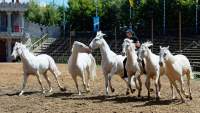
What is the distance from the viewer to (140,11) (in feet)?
235

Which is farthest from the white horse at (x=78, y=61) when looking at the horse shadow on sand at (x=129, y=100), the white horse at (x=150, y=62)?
the white horse at (x=150, y=62)

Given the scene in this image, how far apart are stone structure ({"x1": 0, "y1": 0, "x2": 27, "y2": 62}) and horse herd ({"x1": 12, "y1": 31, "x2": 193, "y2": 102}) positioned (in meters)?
50.9

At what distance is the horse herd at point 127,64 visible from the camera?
54.0 ft

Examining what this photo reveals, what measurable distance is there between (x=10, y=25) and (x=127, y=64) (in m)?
57.7

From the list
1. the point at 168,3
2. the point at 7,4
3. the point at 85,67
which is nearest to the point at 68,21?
the point at 7,4

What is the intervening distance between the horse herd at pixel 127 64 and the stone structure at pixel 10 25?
50.9 meters

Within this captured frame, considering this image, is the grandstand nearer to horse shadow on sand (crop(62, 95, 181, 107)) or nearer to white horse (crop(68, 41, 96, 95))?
white horse (crop(68, 41, 96, 95))

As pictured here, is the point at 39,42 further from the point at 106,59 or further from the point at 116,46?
the point at 106,59

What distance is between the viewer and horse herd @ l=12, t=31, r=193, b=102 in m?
16.5

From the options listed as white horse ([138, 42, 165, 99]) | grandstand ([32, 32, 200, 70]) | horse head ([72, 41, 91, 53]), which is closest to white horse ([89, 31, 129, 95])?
horse head ([72, 41, 91, 53])

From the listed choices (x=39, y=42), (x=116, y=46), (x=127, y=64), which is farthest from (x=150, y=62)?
(x=39, y=42)

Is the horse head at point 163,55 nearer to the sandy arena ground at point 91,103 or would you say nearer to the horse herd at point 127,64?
the horse herd at point 127,64

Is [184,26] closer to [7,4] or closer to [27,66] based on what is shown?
[7,4]

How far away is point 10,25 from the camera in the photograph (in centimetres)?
7419
